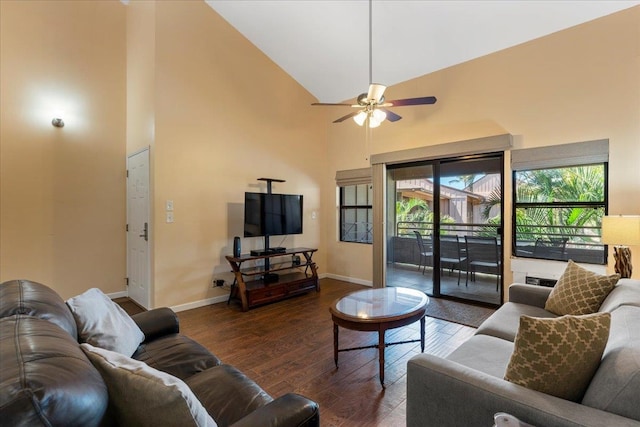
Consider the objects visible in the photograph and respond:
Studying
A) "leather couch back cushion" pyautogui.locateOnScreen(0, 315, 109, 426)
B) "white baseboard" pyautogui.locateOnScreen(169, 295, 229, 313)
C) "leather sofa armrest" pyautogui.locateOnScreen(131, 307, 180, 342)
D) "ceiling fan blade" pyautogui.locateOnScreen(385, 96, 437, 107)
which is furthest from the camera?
"white baseboard" pyautogui.locateOnScreen(169, 295, 229, 313)

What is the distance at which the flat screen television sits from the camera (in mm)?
4375

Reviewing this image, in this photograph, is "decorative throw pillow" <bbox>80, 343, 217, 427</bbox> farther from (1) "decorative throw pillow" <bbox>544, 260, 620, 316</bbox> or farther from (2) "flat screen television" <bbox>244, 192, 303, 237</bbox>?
(2) "flat screen television" <bbox>244, 192, 303, 237</bbox>

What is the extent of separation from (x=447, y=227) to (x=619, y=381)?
3.56 meters

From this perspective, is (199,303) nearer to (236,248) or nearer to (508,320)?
(236,248)

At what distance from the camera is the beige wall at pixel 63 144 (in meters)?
3.78

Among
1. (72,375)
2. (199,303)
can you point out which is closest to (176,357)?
(72,375)

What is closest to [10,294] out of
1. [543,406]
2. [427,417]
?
[427,417]

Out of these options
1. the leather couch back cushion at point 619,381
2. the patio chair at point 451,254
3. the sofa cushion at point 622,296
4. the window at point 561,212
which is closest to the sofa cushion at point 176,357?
the leather couch back cushion at point 619,381

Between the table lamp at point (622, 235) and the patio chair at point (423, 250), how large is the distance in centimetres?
211

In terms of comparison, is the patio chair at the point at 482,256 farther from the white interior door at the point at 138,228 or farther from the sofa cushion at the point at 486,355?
the white interior door at the point at 138,228

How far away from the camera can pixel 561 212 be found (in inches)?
142

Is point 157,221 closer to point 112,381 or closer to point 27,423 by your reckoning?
point 112,381

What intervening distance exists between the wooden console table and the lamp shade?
3518 mm

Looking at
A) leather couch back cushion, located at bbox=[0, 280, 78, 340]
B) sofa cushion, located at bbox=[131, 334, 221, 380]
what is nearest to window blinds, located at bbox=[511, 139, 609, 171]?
sofa cushion, located at bbox=[131, 334, 221, 380]
